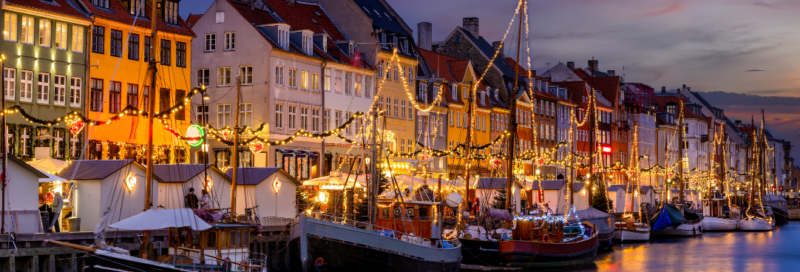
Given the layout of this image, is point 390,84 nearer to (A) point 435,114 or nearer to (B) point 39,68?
(A) point 435,114

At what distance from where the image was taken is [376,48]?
69.0 m

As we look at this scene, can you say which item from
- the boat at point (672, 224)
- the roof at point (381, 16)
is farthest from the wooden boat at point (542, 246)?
the boat at point (672, 224)

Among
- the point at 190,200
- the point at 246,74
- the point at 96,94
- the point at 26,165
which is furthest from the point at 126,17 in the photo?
the point at 26,165

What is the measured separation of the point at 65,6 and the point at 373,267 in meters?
21.7

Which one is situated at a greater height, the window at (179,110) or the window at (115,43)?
the window at (115,43)

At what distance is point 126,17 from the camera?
51.9 m

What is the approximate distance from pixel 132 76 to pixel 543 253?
22455 millimetres

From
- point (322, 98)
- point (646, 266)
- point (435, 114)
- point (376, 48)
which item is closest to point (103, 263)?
point (646, 266)

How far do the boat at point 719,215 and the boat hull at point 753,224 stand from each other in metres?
0.67

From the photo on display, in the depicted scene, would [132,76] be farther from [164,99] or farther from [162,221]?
[162,221]

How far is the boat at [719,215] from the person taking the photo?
91.1 m

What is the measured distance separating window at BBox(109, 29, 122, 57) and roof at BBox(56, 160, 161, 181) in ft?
38.7

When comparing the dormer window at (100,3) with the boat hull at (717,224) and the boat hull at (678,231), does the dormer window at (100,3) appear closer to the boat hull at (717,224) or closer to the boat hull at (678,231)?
the boat hull at (678,231)

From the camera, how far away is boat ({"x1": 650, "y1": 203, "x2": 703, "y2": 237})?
79.1 meters
